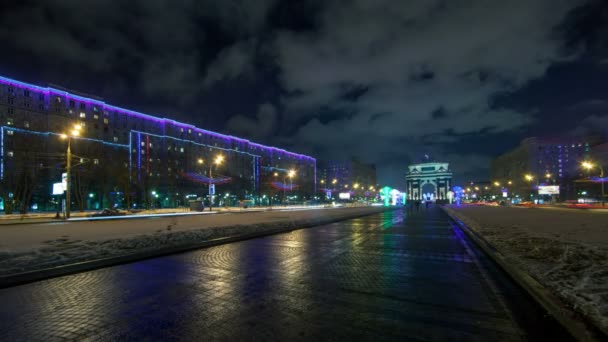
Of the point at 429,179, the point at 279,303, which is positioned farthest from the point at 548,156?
the point at 279,303

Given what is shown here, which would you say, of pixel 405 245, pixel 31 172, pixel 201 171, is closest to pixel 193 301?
pixel 405 245

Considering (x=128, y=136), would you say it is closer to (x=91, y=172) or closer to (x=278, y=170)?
(x=91, y=172)

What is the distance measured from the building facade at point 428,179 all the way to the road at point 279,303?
177m

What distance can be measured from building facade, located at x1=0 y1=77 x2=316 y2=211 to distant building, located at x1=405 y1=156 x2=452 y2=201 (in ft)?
296

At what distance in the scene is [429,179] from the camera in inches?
7323

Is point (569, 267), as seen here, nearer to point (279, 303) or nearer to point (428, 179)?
point (279, 303)

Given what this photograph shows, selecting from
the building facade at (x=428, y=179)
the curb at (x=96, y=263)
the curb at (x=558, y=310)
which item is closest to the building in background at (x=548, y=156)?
the building facade at (x=428, y=179)

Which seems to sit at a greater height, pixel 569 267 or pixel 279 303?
pixel 569 267

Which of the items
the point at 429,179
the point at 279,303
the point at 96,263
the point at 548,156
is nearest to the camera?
the point at 279,303

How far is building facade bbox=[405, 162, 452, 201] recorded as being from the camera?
176875 mm

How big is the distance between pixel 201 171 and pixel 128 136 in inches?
996

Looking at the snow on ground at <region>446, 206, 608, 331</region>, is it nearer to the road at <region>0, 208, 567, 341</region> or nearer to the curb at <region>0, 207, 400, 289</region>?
the road at <region>0, 208, 567, 341</region>

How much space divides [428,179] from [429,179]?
553 mm

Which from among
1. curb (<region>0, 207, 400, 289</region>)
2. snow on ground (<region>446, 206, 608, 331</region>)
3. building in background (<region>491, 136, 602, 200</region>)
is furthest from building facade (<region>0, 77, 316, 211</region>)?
building in background (<region>491, 136, 602, 200</region>)
